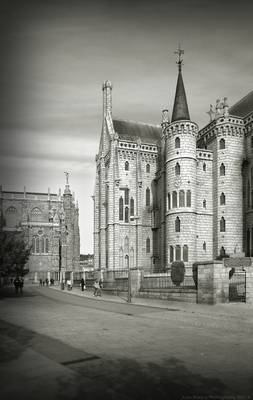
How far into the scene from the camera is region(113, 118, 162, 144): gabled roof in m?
58.3

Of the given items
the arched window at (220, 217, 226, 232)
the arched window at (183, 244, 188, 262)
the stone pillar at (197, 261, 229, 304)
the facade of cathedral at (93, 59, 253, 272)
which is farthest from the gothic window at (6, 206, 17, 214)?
the stone pillar at (197, 261, 229, 304)

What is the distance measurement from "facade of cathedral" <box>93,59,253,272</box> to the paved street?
30.8m

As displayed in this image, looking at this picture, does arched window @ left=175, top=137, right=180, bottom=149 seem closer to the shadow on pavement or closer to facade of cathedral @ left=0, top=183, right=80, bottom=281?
the shadow on pavement

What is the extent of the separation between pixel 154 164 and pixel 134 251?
11601 mm

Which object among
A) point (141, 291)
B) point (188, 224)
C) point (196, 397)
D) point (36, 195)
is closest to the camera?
point (196, 397)

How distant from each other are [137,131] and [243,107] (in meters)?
15.4

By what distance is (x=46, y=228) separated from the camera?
286 ft

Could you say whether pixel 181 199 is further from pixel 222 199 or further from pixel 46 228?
pixel 46 228

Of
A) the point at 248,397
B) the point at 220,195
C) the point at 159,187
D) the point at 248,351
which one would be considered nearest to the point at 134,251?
the point at 159,187

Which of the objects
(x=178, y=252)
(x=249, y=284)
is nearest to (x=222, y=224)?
(x=178, y=252)

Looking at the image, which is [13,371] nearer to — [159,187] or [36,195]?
[159,187]

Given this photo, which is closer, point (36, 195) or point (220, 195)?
point (220, 195)

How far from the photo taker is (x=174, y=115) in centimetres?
4831

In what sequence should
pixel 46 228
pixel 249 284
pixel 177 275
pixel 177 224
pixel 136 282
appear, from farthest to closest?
pixel 46 228 → pixel 177 224 → pixel 136 282 → pixel 177 275 → pixel 249 284
